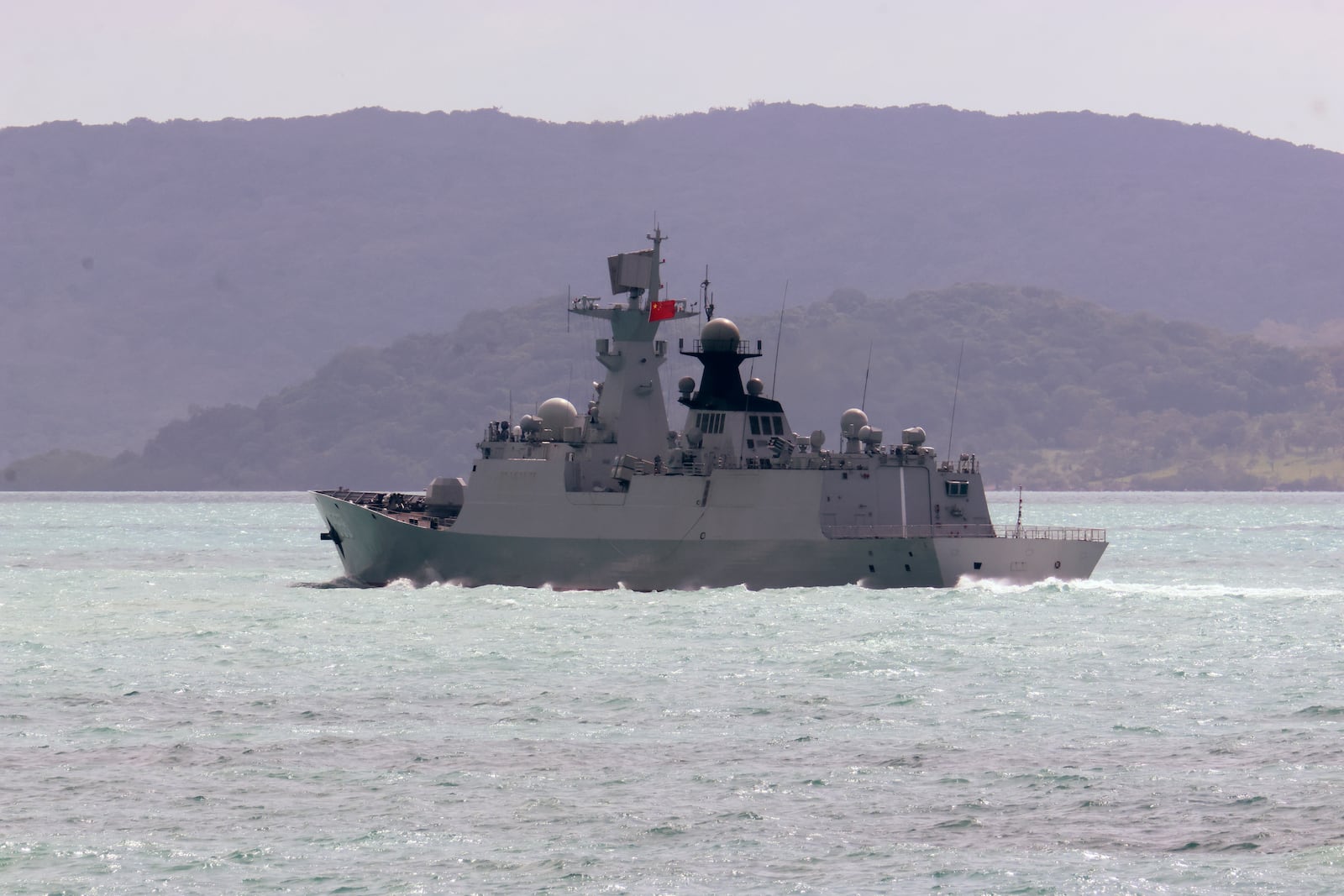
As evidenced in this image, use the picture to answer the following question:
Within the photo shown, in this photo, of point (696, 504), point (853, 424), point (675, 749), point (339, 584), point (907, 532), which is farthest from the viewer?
point (339, 584)

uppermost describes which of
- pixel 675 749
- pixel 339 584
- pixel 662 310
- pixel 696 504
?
pixel 662 310

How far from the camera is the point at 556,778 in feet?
68.7

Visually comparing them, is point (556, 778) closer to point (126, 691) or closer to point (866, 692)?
point (866, 692)

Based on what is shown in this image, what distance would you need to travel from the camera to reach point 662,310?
167 ft

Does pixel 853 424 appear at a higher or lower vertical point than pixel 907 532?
higher

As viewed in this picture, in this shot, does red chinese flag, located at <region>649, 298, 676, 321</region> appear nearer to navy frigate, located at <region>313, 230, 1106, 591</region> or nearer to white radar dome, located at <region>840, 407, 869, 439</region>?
navy frigate, located at <region>313, 230, 1106, 591</region>

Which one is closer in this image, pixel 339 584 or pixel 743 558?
pixel 743 558

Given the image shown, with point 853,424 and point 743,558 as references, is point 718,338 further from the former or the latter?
point 743,558

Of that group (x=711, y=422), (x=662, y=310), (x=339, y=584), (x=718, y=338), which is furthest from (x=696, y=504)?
(x=339, y=584)

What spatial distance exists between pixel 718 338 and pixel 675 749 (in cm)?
2753

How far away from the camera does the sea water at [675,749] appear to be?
1725 cm

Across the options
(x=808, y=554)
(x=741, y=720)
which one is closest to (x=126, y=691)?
(x=741, y=720)

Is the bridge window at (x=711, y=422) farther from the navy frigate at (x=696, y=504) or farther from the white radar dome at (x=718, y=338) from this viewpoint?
the white radar dome at (x=718, y=338)

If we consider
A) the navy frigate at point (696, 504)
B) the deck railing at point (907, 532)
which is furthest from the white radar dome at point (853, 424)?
the deck railing at point (907, 532)
